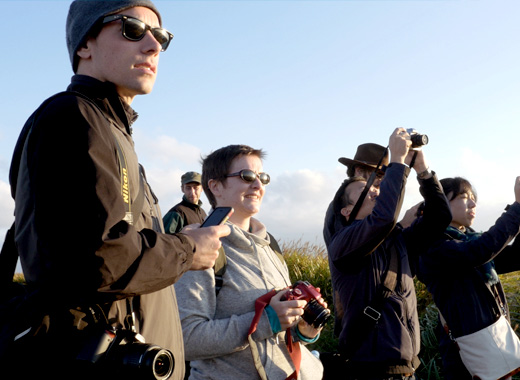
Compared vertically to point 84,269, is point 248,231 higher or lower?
lower

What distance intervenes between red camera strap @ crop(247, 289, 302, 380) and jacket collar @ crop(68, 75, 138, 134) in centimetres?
132

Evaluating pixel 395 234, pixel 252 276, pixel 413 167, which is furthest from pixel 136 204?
pixel 413 167

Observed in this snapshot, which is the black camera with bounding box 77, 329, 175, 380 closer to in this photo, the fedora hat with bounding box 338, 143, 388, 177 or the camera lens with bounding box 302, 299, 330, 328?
the camera lens with bounding box 302, 299, 330, 328

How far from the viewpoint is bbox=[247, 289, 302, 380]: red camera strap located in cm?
296

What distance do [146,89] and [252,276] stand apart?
1.38 meters

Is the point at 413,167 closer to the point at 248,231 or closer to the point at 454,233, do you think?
the point at 454,233

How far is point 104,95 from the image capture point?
86.3 inches

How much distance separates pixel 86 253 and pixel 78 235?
0.07 m

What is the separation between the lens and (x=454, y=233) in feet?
16.9

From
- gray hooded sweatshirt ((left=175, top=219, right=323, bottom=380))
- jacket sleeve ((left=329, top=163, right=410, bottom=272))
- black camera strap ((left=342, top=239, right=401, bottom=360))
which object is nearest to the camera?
gray hooded sweatshirt ((left=175, top=219, right=323, bottom=380))

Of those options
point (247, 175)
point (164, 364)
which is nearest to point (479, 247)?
point (247, 175)

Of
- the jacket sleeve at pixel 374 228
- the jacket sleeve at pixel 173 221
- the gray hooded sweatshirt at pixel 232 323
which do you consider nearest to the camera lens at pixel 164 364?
the gray hooded sweatshirt at pixel 232 323

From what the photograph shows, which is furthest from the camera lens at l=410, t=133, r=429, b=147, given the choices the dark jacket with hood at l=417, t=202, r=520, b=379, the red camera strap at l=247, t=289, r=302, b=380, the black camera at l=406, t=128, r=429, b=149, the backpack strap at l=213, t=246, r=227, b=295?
the backpack strap at l=213, t=246, r=227, b=295

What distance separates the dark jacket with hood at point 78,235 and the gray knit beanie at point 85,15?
0.50 metres
